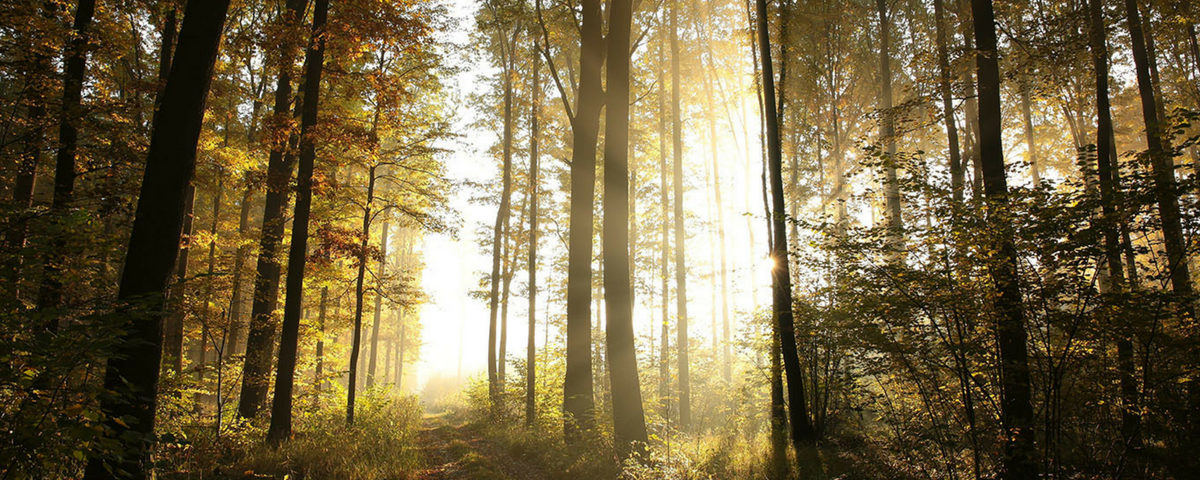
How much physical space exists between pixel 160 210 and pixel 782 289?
925 cm

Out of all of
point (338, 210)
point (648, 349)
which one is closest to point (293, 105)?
point (338, 210)

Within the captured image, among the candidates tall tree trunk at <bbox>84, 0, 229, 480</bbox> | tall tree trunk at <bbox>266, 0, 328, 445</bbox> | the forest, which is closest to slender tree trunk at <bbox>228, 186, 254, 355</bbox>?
the forest

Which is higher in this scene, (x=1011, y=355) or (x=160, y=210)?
(x=160, y=210)

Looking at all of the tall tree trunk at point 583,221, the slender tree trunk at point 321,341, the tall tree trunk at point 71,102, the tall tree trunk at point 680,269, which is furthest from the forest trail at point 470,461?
the tall tree trunk at point 680,269

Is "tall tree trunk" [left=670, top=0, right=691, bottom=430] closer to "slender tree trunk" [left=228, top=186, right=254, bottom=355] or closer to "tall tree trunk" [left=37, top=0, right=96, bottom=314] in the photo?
"slender tree trunk" [left=228, top=186, right=254, bottom=355]

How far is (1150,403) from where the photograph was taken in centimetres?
470

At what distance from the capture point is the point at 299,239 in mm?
8852

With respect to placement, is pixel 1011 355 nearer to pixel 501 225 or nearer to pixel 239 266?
pixel 239 266

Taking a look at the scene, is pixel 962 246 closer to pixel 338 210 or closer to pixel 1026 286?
pixel 1026 286

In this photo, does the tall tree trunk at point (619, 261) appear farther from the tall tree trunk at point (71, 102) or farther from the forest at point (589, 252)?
the tall tree trunk at point (71, 102)

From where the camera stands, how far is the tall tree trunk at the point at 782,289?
904 cm

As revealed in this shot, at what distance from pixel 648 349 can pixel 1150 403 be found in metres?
16.5

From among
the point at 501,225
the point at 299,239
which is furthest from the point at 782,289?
the point at 501,225

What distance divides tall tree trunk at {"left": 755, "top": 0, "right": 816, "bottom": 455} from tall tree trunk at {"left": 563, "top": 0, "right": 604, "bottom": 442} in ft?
11.3
